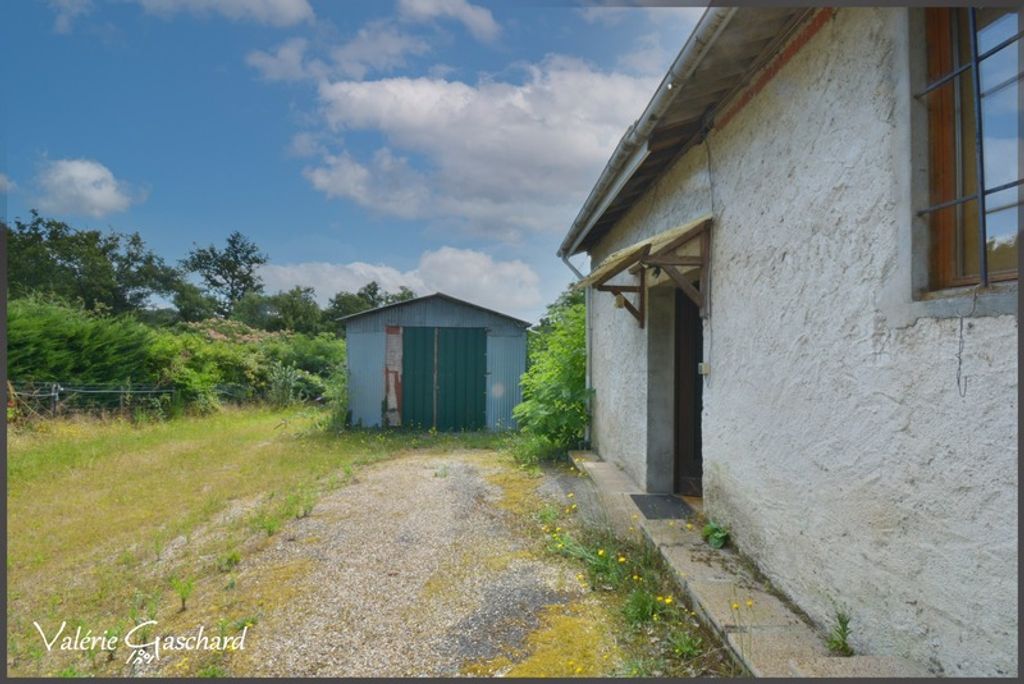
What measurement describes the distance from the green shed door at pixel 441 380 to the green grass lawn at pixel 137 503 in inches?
31.6

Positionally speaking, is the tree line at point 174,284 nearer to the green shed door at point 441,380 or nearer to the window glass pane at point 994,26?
the green shed door at point 441,380

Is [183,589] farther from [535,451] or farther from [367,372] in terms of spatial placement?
[367,372]

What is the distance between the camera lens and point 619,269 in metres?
4.34

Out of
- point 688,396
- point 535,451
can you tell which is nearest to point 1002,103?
point 688,396

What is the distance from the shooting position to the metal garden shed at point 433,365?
1037 centimetres

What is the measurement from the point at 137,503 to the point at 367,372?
525 cm

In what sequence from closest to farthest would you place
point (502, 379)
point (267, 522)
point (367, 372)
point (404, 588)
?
point (404, 588) < point (267, 522) < point (367, 372) < point (502, 379)

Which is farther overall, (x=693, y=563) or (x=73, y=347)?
(x=73, y=347)

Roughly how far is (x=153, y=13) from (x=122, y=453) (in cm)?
807

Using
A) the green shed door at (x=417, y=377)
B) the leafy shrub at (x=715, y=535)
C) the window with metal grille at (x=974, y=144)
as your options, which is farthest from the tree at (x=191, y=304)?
the window with metal grille at (x=974, y=144)

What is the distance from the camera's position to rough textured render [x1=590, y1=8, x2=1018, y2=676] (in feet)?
5.04

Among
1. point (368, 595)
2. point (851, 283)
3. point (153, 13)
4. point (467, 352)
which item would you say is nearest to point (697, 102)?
point (851, 283)

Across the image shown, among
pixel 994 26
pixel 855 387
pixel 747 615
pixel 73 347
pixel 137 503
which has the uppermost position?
pixel 994 26

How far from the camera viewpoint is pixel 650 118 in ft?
11.1
